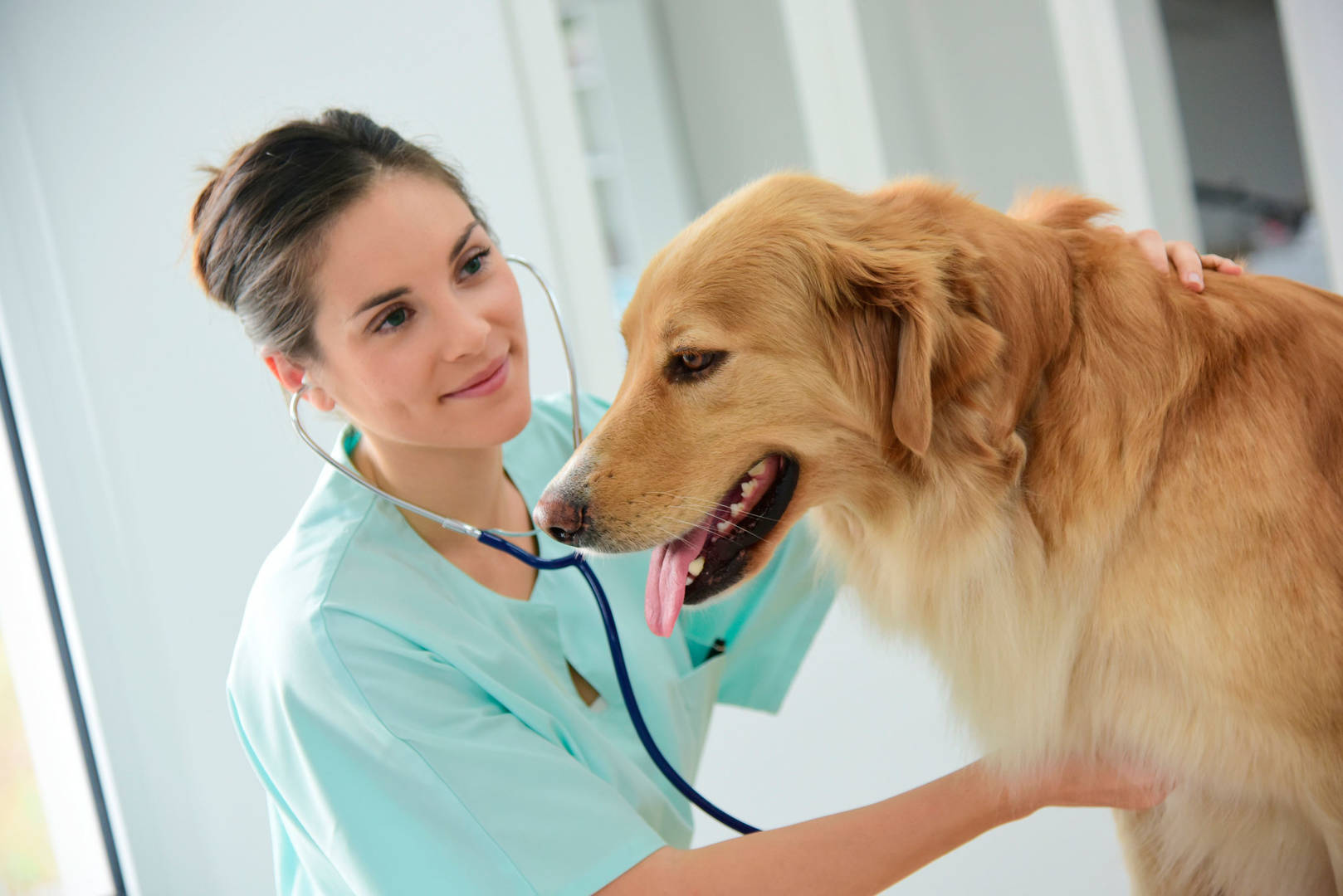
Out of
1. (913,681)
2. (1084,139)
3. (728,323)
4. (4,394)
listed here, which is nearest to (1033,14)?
(1084,139)

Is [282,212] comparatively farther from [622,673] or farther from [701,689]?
[701,689]

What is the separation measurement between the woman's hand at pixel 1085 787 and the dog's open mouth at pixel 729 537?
387 millimetres

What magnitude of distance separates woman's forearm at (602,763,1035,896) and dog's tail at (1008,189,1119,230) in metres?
0.60

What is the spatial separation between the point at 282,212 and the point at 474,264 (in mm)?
225

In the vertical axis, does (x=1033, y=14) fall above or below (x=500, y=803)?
above

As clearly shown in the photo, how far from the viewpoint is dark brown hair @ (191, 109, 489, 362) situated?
3.61 feet

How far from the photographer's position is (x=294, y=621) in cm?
103

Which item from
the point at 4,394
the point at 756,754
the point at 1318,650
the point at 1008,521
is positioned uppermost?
the point at 4,394

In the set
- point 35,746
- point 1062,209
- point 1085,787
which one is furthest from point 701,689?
point 35,746

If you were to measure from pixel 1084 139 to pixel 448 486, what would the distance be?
1702 mm

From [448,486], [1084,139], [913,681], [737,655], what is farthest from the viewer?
[1084,139]

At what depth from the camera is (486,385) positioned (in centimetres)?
117

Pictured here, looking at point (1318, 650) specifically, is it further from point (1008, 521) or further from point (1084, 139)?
point (1084, 139)

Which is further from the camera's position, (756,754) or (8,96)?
(756,754)
